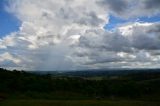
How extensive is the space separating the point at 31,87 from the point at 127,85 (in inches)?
1573

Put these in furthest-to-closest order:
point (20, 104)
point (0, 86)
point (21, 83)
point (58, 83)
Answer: point (58, 83), point (21, 83), point (0, 86), point (20, 104)

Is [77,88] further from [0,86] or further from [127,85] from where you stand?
[0,86]

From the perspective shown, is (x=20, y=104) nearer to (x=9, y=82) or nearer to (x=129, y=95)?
(x=9, y=82)

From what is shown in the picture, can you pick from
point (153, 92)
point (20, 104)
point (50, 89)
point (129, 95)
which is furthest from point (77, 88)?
point (20, 104)

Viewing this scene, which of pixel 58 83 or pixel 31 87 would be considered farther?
pixel 58 83

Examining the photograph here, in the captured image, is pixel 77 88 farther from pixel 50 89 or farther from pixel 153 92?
pixel 153 92

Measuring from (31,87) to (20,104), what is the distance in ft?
170

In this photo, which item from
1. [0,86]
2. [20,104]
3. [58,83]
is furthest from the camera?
[58,83]

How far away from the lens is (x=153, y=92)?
5084 inches

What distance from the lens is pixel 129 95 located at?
391 ft

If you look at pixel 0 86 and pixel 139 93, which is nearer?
pixel 0 86

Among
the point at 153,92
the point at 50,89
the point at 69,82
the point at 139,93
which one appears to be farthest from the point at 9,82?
the point at 153,92

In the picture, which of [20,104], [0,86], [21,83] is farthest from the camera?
[21,83]

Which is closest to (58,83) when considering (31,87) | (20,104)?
(31,87)
